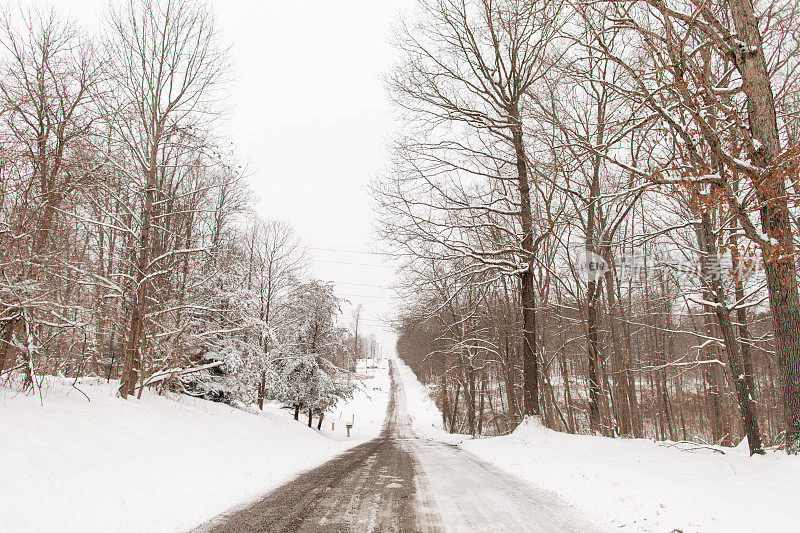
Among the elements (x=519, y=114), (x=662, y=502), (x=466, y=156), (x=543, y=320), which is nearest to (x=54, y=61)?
(x=466, y=156)

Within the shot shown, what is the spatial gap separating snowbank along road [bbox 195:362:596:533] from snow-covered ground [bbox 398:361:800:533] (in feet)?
1.64

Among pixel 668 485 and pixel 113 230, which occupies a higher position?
pixel 113 230

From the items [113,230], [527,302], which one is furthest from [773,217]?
[113,230]

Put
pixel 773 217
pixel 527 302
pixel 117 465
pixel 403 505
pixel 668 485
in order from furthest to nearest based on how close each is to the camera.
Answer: pixel 527 302, pixel 117 465, pixel 773 217, pixel 668 485, pixel 403 505

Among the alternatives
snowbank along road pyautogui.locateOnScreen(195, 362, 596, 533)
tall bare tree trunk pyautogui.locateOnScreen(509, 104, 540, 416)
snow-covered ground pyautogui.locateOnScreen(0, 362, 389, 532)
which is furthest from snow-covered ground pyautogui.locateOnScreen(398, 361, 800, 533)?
snow-covered ground pyautogui.locateOnScreen(0, 362, 389, 532)

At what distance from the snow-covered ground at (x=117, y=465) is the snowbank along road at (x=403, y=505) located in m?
0.54

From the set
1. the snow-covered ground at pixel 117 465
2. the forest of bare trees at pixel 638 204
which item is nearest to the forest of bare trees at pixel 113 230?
the snow-covered ground at pixel 117 465

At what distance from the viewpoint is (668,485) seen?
210 inches

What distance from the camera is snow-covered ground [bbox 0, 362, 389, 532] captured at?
4492mm

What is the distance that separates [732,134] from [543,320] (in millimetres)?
13126

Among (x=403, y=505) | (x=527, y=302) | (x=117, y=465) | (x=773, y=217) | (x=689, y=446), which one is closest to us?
(x=403, y=505)

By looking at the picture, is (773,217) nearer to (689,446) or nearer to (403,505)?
(689,446)

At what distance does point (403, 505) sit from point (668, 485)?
3.35 metres

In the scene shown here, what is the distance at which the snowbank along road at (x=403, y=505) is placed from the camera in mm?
4211
